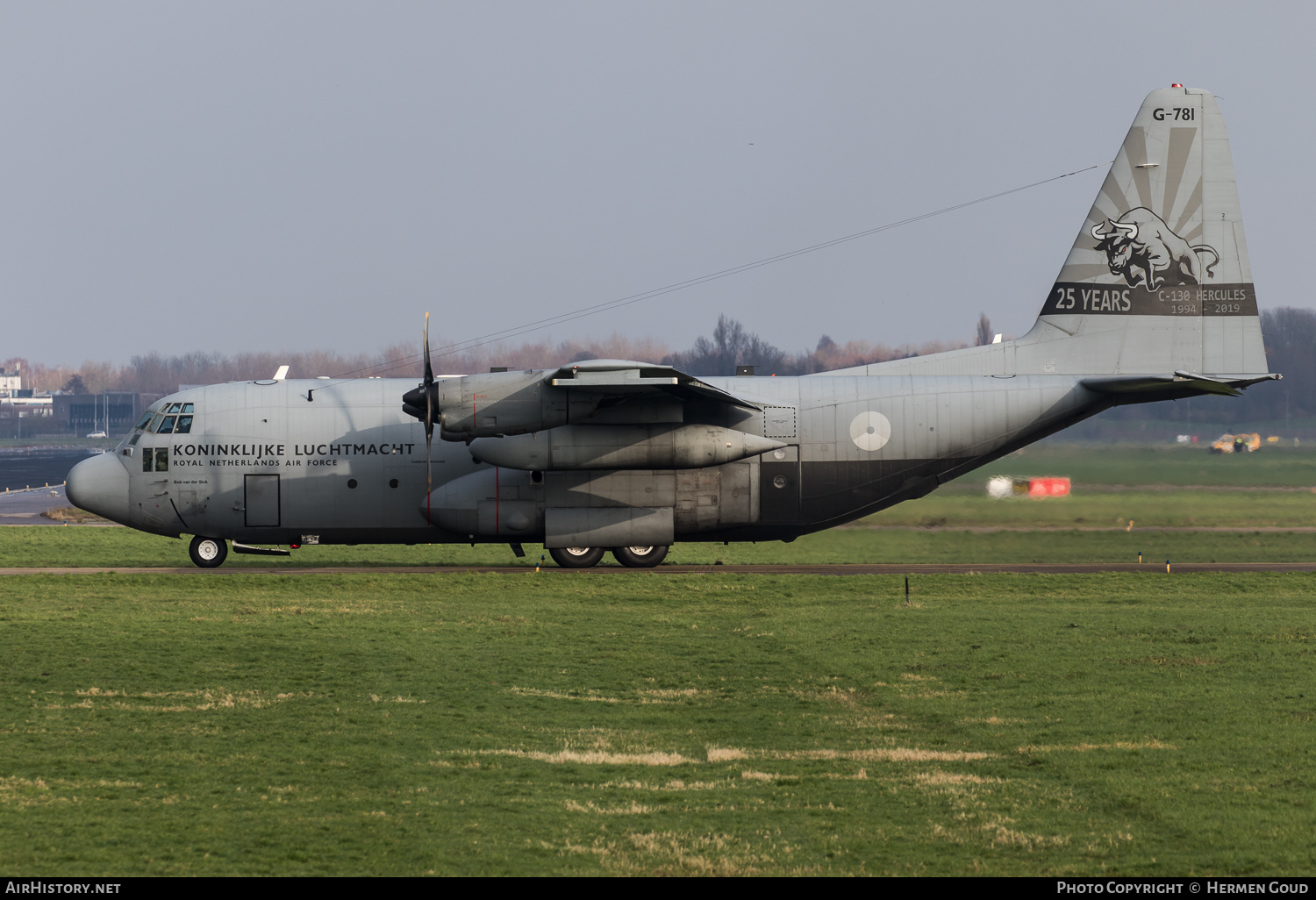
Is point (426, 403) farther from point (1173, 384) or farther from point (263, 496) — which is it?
point (1173, 384)

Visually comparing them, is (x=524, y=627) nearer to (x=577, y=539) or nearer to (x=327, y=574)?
(x=577, y=539)

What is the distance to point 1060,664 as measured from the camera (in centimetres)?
1783

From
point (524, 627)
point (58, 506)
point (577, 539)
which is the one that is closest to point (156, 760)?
point (524, 627)

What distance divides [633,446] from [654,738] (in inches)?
626

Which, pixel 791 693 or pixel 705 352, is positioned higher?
pixel 705 352

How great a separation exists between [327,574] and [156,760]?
18.1m

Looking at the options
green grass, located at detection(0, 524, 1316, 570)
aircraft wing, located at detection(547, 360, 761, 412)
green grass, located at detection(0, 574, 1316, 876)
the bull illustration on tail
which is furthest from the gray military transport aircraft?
green grass, located at detection(0, 574, 1316, 876)

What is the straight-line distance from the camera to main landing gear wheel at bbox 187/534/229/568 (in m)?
31.7

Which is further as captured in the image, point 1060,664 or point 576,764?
point 1060,664

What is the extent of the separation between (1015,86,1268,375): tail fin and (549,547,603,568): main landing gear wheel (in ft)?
41.1

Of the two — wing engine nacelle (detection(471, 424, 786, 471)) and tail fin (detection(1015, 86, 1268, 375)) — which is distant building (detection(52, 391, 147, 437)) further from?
tail fin (detection(1015, 86, 1268, 375))

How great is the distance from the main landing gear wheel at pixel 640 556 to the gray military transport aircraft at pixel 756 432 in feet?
0.16

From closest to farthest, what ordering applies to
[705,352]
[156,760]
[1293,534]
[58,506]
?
[156,760]
[1293,534]
[705,352]
[58,506]

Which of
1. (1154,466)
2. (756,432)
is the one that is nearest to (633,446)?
(756,432)
